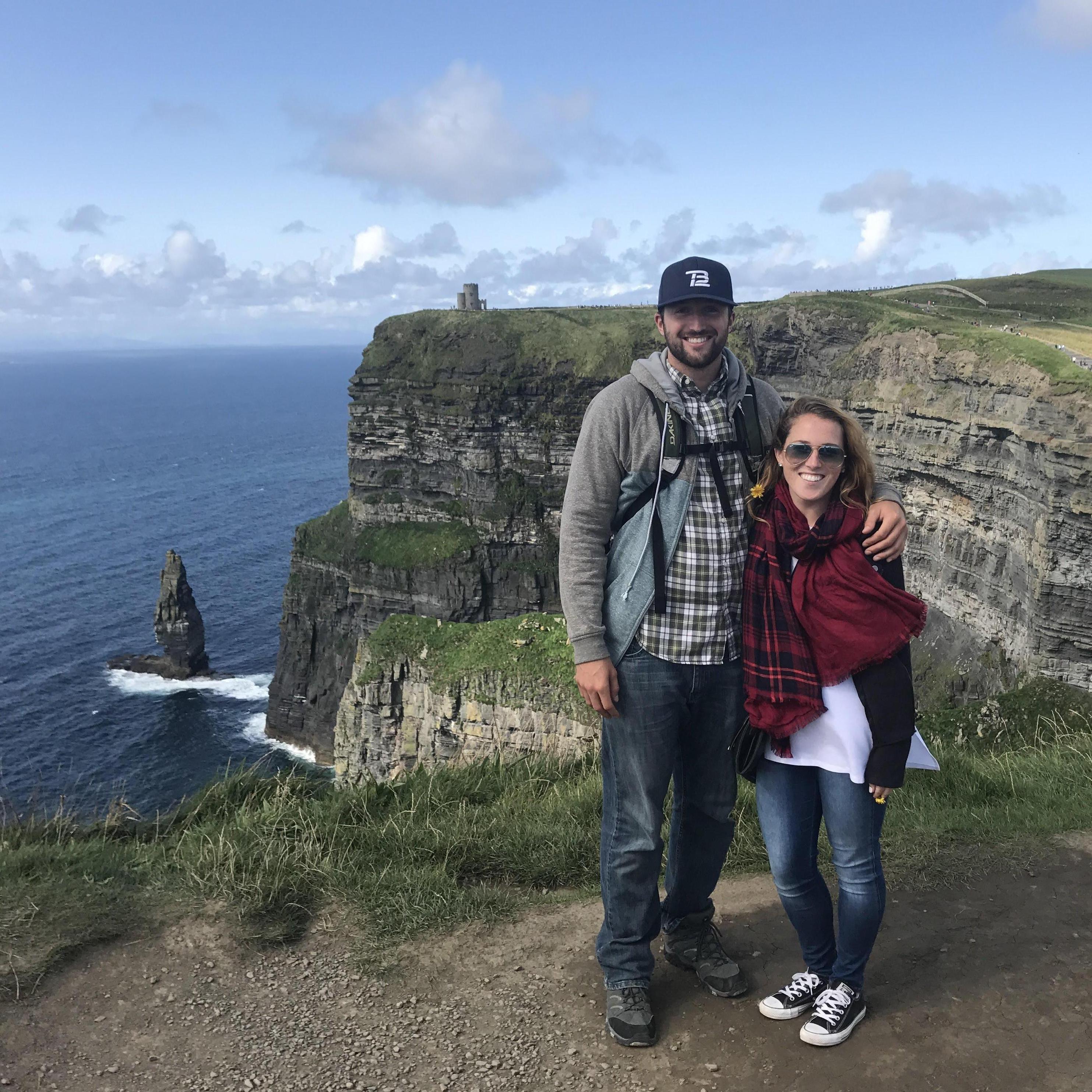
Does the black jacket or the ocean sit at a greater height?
the black jacket

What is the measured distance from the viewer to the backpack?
457cm

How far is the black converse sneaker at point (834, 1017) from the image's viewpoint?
14.6 ft

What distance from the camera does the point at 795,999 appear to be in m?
4.66

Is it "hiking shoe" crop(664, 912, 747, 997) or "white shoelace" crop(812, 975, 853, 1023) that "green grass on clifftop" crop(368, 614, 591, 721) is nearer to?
"hiking shoe" crop(664, 912, 747, 997)

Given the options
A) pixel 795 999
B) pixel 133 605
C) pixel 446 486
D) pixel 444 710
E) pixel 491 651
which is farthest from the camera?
pixel 133 605

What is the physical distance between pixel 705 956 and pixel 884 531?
2640 mm

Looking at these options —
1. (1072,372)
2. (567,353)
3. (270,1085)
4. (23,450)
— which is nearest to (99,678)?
(567,353)

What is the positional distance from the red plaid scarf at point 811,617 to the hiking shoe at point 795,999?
132cm

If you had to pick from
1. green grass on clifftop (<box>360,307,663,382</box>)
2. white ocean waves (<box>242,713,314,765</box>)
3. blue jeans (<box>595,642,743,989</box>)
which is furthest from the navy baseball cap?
green grass on clifftop (<box>360,307,663,382</box>)

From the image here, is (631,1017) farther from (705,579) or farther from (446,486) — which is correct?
(446,486)

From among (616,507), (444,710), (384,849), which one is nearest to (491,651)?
(444,710)

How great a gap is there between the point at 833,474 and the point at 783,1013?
9.17 feet

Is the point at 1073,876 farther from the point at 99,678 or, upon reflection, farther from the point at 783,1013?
the point at 99,678

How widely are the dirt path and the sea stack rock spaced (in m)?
50.9
